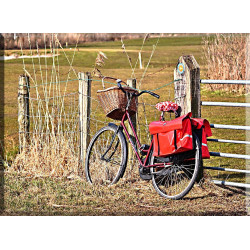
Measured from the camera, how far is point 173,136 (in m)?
5.10

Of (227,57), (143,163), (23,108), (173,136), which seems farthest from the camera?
(227,57)

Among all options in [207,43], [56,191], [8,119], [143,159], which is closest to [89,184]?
[56,191]

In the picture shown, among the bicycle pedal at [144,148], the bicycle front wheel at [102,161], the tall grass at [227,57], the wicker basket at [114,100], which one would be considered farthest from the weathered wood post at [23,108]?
the tall grass at [227,57]

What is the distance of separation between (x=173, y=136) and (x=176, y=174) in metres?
0.57

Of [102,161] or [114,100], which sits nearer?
[114,100]

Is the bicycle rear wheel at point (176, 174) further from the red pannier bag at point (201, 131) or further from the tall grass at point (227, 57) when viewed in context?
the tall grass at point (227, 57)

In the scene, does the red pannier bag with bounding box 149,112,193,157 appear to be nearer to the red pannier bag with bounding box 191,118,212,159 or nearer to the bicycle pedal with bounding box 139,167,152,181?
the red pannier bag with bounding box 191,118,212,159

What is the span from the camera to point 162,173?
5.42m

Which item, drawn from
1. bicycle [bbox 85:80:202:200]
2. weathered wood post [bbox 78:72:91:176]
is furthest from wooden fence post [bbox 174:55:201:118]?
weathered wood post [bbox 78:72:91:176]

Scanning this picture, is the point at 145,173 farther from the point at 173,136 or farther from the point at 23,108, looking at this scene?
the point at 23,108

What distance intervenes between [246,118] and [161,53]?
7146 millimetres

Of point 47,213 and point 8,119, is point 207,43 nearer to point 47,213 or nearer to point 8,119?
point 8,119

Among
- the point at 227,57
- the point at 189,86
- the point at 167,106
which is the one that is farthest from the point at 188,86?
the point at 227,57

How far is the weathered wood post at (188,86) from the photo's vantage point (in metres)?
5.79
